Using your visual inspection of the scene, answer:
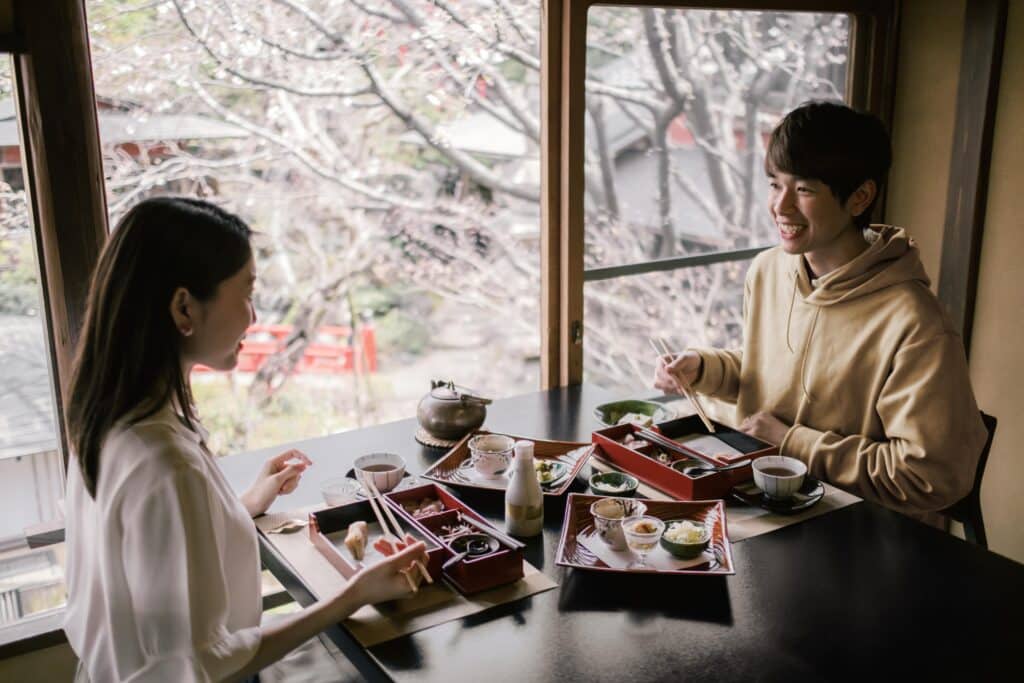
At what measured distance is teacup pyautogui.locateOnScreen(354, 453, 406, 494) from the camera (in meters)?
1.67

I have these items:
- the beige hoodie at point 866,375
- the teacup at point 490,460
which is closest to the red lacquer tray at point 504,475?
the teacup at point 490,460

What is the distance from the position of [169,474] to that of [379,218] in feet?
10.6

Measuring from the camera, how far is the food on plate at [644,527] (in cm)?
144

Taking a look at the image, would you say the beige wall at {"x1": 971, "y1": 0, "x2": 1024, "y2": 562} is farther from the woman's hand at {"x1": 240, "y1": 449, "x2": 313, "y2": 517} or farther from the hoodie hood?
the woman's hand at {"x1": 240, "y1": 449, "x2": 313, "y2": 517}

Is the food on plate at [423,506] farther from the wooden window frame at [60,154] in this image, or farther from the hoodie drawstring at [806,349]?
the hoodie drawstring at [806,349]

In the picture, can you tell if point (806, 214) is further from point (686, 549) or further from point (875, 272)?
point (686, 549)

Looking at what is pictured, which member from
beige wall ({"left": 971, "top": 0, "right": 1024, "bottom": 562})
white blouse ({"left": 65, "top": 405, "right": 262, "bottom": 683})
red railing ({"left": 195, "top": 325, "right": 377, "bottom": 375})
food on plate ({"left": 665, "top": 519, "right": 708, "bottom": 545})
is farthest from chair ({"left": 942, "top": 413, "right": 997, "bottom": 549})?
red railing ({"left": 195, "top": 325, "right": 377, "bottom": 375})

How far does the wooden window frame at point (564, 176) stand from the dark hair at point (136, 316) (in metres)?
1.40

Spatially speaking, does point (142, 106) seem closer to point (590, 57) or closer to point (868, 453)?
point (590, 57)

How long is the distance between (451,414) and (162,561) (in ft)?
2.95

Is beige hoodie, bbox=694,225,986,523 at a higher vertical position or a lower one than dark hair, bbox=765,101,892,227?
lower

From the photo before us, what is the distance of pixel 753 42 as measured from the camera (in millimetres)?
2924

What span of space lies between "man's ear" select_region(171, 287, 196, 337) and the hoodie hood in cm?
141

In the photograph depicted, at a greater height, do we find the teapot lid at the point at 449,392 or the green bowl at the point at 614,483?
the teapot lid at the point at 449,392
